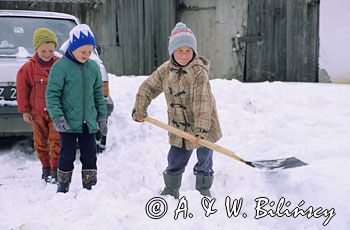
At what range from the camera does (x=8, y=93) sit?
4.86m

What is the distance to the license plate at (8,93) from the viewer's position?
483cm

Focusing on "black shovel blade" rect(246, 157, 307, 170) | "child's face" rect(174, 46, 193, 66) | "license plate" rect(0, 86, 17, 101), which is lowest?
"black shovel blade" rect(246, 157, 307, 170)

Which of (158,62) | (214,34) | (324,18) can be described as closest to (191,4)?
(214,34)

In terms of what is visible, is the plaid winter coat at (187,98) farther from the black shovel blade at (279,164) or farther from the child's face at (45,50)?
the child's face at (45,50)

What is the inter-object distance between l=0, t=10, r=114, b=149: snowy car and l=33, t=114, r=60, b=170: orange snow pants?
623 millimetres

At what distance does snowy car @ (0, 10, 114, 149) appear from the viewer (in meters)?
4.85

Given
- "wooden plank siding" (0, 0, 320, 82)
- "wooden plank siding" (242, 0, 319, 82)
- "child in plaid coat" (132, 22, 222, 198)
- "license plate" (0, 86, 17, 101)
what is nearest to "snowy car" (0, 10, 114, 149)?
"license plate" (0, 86, 17, 101)

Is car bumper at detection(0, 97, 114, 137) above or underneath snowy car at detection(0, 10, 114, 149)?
underneath

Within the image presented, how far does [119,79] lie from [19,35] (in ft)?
9.70

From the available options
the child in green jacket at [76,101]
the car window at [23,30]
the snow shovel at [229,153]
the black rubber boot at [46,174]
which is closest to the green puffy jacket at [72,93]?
the child in green jacket at [76,101]

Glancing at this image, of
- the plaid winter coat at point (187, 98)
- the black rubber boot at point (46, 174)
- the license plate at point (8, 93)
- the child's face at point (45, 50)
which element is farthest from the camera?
the license plate at point (8, 93)

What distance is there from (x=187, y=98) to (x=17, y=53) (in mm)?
2715

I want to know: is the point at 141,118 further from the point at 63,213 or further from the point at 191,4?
the point at 191,4

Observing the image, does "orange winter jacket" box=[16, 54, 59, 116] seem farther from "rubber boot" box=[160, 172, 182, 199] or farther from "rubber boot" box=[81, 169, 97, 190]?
"rubber boot" box=[160, 172, 182, 199]
